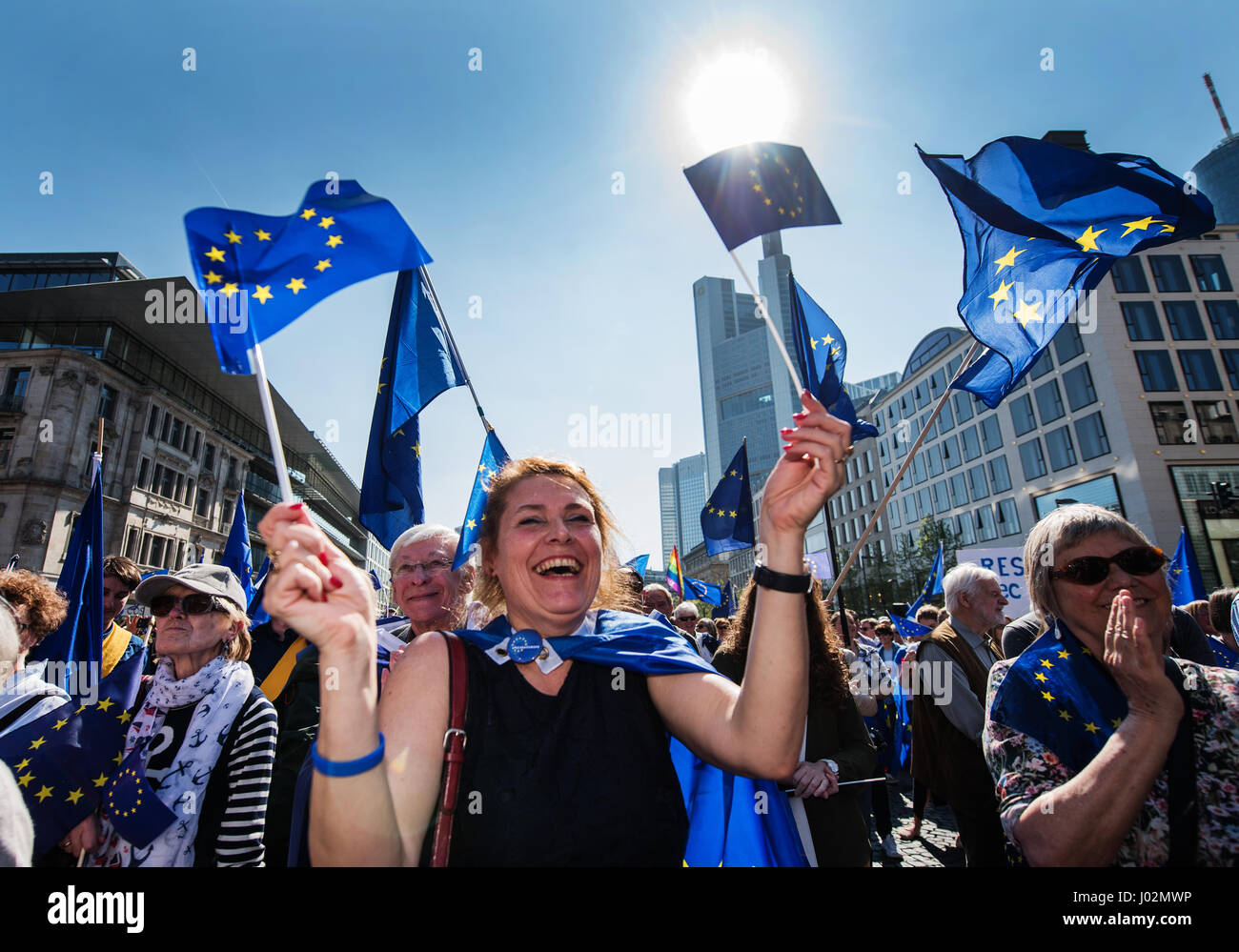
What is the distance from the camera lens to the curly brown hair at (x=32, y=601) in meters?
3.58

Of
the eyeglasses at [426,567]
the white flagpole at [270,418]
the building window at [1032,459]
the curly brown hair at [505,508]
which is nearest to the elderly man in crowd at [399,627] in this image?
the eyeglasses at [426,567]

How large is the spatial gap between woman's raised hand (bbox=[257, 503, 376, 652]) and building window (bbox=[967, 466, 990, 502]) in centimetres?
5749

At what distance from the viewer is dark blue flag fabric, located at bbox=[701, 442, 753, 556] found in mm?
10117

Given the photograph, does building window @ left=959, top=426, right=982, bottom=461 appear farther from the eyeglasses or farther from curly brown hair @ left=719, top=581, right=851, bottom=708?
the eyeglasses

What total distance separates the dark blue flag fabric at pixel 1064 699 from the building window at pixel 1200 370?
5024 centimetres

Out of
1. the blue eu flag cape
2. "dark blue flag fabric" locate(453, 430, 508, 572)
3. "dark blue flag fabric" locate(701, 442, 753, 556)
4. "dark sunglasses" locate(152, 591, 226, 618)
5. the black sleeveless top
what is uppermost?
"dark blue flag fabric" locate(701, 442, 753, 556)

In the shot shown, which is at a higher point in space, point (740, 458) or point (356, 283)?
point (740, 458)

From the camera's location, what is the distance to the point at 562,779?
1.73 m

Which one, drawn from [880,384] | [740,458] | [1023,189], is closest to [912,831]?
[740,458]

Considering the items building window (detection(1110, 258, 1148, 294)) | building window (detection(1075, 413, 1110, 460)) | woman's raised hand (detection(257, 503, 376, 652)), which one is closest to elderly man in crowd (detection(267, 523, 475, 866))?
woman's raised hand (detection(257, 503, 376, 652))

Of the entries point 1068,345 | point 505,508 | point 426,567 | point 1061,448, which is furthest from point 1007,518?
point 505,508

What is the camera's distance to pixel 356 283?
104 inches
